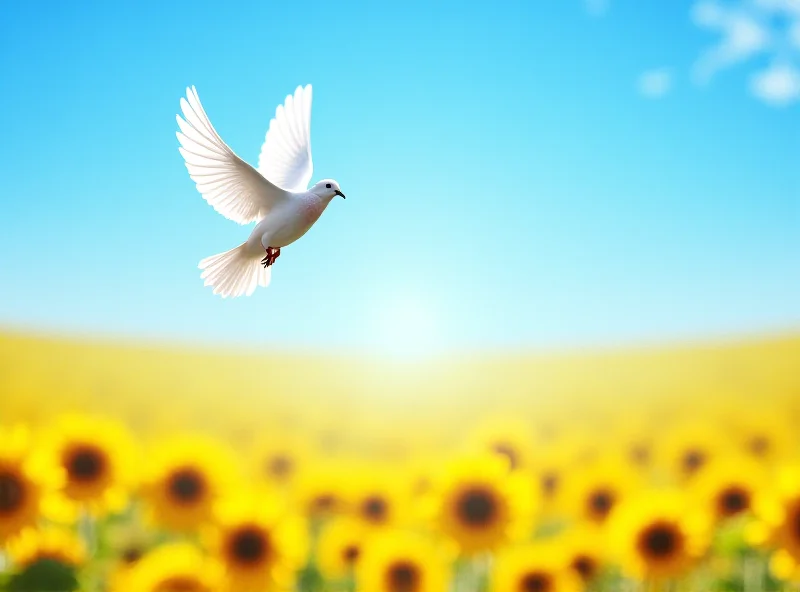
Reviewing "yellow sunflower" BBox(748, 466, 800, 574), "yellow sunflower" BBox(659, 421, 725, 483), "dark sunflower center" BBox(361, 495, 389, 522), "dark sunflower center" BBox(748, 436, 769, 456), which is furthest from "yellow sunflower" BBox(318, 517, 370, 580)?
"dark sunflower center" BBox(748, 436, 769, 456)

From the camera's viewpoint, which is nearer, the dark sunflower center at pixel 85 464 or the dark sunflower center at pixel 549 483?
the dark sunflower center at pixel 85 464


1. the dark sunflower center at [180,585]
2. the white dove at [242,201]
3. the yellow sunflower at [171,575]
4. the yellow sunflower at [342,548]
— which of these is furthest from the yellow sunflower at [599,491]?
the white dove at [242,201]

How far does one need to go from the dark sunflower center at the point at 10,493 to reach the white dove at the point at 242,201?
5331 millimetres

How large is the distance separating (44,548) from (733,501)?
588 centimetres

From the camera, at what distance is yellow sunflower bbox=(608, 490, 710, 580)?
6.56 metres

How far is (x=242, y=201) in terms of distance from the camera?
4.20ft

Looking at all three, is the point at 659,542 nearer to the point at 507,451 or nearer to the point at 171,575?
the point at 507,451

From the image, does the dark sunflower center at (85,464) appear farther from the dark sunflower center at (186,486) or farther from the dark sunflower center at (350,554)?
the dark sunflower center at (350,554)

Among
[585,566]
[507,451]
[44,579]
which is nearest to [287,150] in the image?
[44,579]

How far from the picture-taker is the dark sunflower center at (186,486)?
6.65m

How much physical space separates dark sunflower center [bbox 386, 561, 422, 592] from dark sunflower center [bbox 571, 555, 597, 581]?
1405 mm

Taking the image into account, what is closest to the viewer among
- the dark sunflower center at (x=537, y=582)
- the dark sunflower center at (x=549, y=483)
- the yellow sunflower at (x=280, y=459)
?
the dark sunflower center at (x=537, y=582)

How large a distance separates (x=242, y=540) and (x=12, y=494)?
67.0 inches

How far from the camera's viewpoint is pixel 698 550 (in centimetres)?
663
